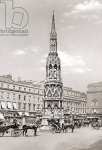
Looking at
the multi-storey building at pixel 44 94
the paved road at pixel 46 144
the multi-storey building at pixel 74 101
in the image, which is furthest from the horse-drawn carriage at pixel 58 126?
the multi-storey building at pixel 74 101

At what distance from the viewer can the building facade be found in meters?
134

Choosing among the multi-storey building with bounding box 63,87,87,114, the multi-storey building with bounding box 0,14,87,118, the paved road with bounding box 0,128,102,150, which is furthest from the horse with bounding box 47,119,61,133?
the multi-storey building with bounding box 63,87,87,114

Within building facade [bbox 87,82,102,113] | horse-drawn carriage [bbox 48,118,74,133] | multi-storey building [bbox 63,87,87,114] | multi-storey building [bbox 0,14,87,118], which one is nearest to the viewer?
horse-drawn carriage [bbox 48,118,74,133]

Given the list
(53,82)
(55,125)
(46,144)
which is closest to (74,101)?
(53,82)

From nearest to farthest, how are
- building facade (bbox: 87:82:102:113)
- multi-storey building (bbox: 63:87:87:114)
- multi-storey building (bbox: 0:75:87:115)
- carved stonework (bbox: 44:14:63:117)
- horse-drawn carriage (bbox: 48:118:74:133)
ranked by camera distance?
1. horse-drawn carriage (bbox: 48:118:74:133)
2. carved stonework (bbox: 44:14:63:117)
3. multi-storey building (bbox: 0:75:87:115)
4. multi-storey building (bbox: 63:87:87:114)
5. building facade (bbox: 87:82:102:113)

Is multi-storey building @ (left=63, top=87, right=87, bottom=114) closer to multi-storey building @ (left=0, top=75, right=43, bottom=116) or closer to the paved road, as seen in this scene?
multi-storey building @ (left=0, top=75, right=43, bottom=116)

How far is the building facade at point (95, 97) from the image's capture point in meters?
134

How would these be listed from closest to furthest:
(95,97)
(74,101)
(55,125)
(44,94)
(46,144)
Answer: (46,144), (55,125), (44,94), (74,101), (95,97)

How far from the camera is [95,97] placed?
13488 cm

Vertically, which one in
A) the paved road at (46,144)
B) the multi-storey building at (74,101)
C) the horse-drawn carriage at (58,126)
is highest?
the multi-storey building at (74,101)

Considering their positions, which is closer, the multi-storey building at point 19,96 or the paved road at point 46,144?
the paved road at point 46,144

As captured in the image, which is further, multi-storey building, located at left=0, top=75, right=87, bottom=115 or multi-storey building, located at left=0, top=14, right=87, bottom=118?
multi-storey building, located at left=0, top=75, right=87, bottom=115

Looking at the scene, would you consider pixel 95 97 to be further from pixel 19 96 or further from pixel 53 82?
pixel 53 82

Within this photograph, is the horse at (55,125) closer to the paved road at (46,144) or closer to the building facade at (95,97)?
the paved road at (46,144)
